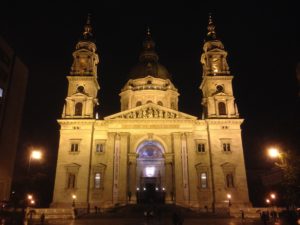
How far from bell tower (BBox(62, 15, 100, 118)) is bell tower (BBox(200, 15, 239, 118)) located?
1776 centimetres

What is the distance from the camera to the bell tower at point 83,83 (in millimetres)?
50281

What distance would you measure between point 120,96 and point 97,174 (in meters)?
20.7

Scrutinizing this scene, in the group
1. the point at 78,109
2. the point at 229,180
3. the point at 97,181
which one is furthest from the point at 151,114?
the point at 229,180

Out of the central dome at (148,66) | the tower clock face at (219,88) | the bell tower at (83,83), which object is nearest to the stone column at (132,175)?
the bell tower at (83,83)

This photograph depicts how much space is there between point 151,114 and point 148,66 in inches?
710

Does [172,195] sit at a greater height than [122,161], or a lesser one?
lesser

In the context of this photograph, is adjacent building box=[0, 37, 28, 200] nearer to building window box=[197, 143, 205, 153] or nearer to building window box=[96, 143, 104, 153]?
building window box=[96, 143, 104, 153]

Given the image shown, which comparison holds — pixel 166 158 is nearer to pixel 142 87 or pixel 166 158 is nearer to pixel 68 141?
pixel 68 141

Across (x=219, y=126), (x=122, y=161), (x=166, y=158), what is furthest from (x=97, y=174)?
(x=219, y=126)

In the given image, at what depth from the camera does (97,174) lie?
46.6 m

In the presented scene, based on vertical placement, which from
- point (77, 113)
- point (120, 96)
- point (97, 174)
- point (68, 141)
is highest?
point (120, 96)

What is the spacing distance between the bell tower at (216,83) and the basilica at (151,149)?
15cm

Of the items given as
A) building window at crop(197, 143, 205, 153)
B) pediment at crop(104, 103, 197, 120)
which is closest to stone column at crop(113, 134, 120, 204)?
pediment at crop(104, 103, 197, 120)

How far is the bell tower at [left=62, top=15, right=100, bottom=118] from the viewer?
50281mm
